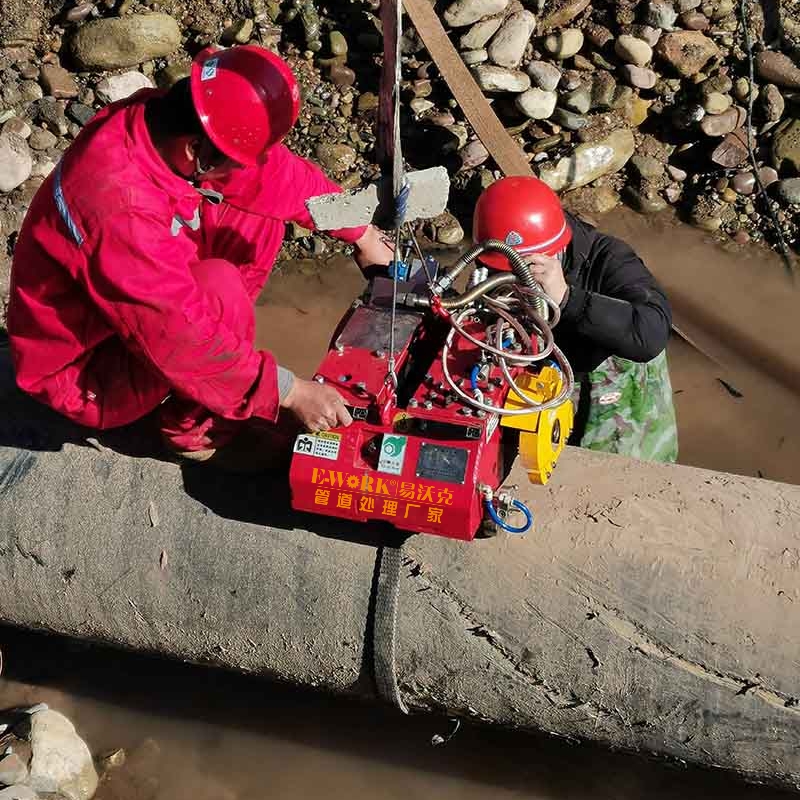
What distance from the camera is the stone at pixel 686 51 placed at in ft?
21.5

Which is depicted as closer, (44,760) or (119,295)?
(119,295)

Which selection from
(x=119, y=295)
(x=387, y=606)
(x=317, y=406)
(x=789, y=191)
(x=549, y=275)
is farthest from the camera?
(x=789, y=191)

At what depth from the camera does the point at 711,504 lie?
11.4 feet

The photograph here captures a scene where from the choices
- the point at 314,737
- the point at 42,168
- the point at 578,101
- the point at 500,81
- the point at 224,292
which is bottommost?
the point at 314,737

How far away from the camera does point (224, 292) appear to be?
3344 mm

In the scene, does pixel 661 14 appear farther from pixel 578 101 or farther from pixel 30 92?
pixel 30 92

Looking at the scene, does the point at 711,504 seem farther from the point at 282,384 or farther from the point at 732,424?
the point at 732,424

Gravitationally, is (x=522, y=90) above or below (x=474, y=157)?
above

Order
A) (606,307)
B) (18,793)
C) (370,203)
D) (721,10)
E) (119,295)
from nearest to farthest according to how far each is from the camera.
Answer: (370,203) < (119,295) < (606,307) < (18,793) < (721,10)

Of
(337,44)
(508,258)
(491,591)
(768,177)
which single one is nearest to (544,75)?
(337,44)

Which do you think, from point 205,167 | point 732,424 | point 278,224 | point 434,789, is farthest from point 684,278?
point 205,167

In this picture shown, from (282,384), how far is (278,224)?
3.45ft

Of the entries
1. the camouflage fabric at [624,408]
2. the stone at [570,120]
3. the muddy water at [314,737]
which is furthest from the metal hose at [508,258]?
the stone at [570,120]

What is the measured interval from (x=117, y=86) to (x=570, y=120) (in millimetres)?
2675
